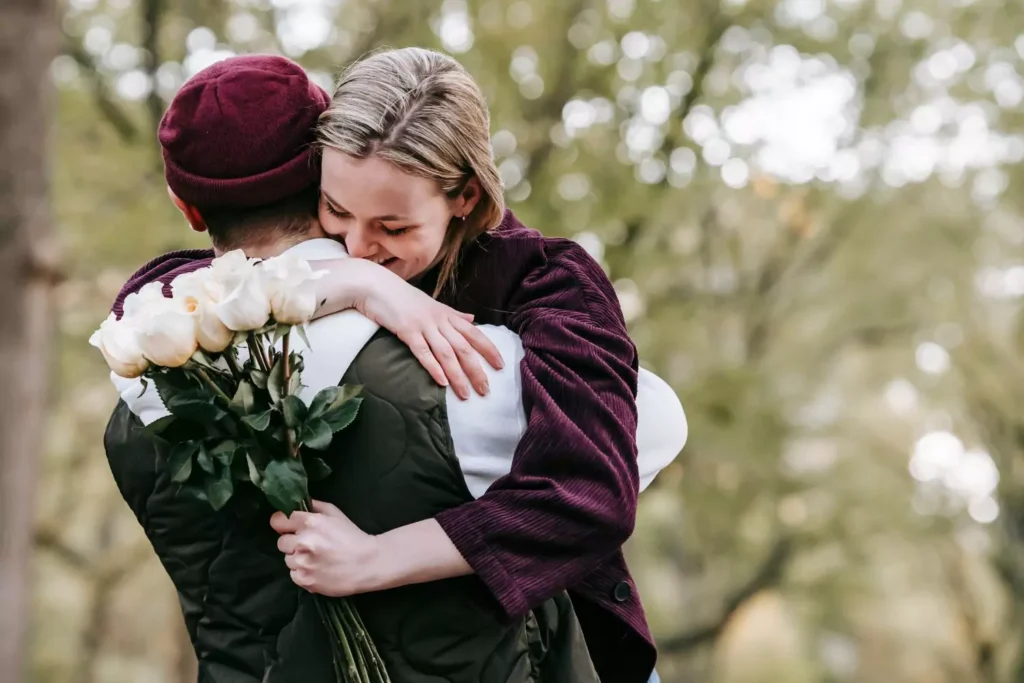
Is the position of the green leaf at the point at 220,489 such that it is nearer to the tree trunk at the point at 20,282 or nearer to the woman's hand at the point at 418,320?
the woman's hand at the point at 418,320

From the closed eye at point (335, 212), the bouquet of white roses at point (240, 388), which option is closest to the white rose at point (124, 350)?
the bouquet of white roses at point (240, 388)

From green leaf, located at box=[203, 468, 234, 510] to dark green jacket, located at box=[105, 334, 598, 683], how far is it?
0.40ft

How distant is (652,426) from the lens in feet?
6.17

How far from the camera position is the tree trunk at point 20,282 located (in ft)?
17.6

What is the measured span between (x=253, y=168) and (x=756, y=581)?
1091 centimetres

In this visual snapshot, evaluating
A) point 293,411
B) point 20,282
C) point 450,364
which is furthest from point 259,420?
point 20,282

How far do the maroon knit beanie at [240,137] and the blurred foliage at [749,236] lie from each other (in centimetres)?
488

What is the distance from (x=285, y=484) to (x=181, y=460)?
17cm

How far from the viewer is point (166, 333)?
59.4 inches

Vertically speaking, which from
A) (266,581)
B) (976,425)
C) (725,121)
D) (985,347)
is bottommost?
(976,425)

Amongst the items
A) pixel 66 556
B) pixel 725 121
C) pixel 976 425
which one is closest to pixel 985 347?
pixel 976 425

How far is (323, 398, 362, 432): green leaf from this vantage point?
59.8 inches

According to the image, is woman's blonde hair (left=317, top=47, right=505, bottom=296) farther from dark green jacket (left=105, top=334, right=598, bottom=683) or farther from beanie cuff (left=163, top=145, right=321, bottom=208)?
dark green jacket (left=105, top=334, right=598, bottom=683)

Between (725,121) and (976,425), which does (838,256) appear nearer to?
(725,121)
